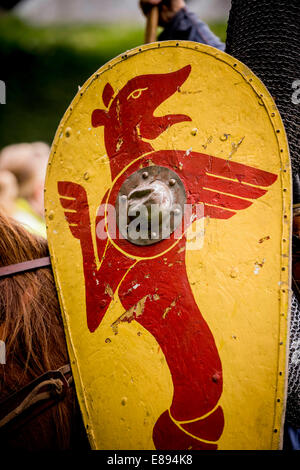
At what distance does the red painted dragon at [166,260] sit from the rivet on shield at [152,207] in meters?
0.03

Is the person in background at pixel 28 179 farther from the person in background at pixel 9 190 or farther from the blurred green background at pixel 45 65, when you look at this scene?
Result: the blurred green background at pixel 45 65

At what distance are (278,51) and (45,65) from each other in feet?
17.1

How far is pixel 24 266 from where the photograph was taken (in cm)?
135

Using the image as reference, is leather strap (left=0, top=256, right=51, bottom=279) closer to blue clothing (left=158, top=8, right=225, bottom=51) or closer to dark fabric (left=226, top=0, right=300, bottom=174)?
dark fabric (left=226, top=0, right=300, bottom=174)

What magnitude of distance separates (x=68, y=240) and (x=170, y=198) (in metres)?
Answer: 0.38

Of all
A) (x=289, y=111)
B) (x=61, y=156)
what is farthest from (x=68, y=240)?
(x=289, y=111)

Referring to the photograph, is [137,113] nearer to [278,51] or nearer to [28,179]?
[278,51]

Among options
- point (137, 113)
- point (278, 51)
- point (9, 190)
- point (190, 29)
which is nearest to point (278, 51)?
point (278, 51)

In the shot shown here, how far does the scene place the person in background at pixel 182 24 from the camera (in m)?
2.21

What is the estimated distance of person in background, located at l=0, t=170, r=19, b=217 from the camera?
4041 mm

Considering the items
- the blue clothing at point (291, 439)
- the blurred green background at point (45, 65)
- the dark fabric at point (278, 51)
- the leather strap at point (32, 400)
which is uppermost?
the blurred green background at point (45, 65)

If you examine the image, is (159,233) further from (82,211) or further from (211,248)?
(82,211)

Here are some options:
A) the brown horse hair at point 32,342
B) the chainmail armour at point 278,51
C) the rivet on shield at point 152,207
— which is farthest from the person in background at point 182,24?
the brown horse hair at point 32,342
